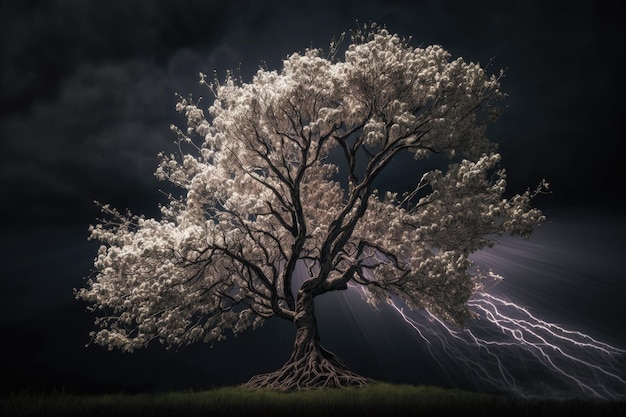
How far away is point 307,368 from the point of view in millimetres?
16688

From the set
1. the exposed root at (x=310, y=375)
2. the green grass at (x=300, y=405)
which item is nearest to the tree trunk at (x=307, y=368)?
the exposed root at (x=310, y=375)

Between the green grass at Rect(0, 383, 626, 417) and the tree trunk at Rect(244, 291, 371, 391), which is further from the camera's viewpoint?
the tree trunk at Rect(244, 291, 371, 391)

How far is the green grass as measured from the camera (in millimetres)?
11922

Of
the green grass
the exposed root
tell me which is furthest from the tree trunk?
the green grass

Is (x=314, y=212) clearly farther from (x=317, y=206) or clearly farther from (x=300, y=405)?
(x=300, y=405)

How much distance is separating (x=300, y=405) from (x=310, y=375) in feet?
11.3

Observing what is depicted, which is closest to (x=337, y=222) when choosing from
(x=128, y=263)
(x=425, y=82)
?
(x=425, y=82)

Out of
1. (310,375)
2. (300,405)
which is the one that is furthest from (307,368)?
(300,405)

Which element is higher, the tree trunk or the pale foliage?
the pale foliage

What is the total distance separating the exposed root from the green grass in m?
0.77

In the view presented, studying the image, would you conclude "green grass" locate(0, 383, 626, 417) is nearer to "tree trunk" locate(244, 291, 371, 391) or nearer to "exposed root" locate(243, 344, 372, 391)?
"exposed root" locate(243, 344, 372, 391)

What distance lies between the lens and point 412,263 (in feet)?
54.6

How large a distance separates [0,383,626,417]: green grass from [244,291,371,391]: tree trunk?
0.88 meters

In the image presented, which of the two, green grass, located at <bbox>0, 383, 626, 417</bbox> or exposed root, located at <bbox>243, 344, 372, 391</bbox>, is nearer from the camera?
green grass, located at <bbox>0, 383, 626, 417</bbox>
